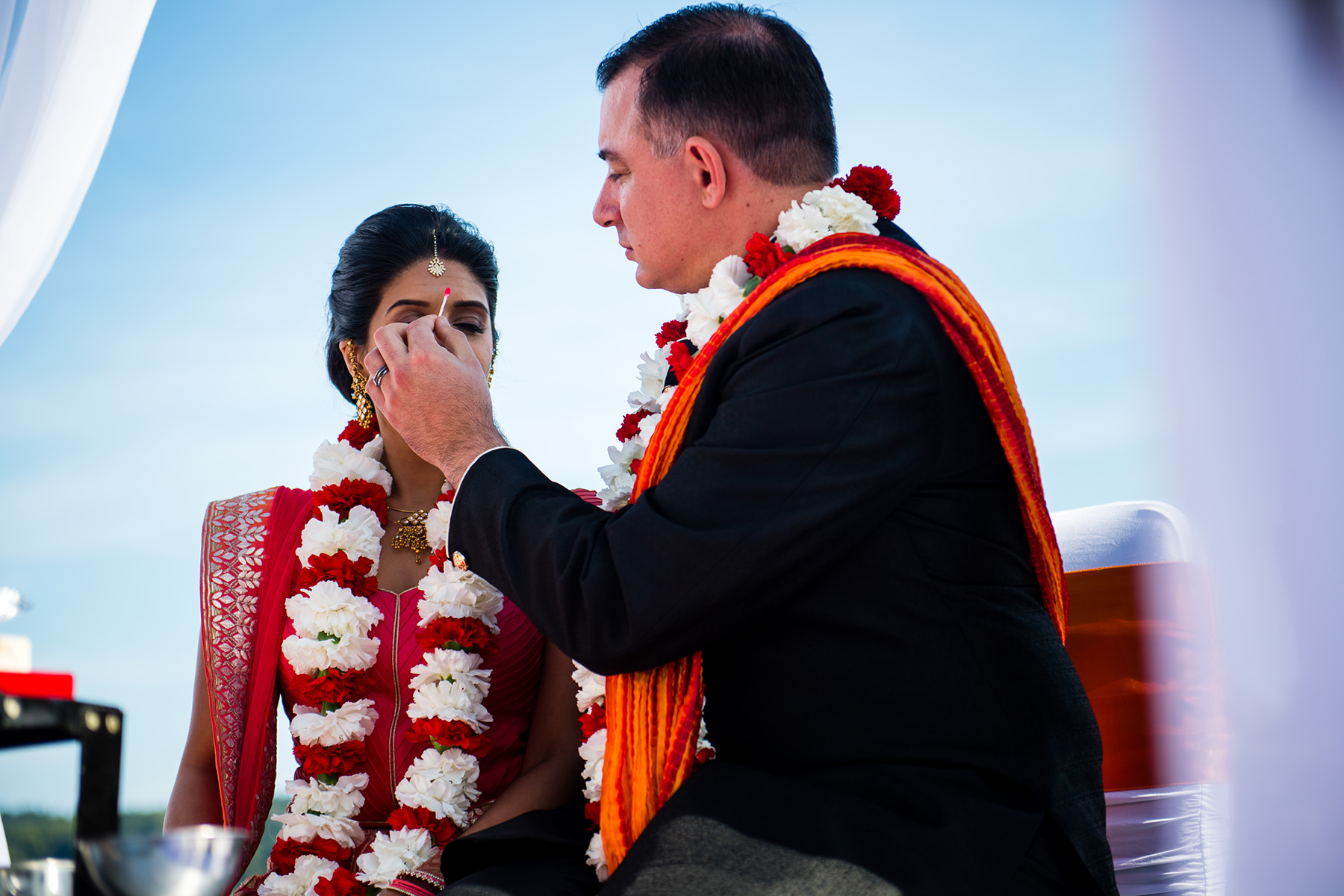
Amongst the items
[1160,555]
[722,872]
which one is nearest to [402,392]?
[722,872]

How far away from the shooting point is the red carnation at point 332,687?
2.05 meters

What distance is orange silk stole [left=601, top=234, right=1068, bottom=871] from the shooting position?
4.50 feet

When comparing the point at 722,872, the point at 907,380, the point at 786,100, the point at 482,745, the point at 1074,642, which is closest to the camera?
the point at 722,872

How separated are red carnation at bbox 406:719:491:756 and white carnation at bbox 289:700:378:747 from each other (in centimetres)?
12

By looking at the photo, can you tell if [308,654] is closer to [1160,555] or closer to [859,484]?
[859,484]

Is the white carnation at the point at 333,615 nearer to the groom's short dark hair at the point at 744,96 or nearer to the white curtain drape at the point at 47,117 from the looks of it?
the groom's short dark hair at the point at 744,96

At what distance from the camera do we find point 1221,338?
3109 millimetres

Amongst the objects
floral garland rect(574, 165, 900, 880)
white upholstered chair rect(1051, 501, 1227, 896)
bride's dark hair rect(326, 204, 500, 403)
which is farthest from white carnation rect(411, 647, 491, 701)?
white upholstered chair rect(1051, 501, 1227, 896)

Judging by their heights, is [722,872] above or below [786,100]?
below

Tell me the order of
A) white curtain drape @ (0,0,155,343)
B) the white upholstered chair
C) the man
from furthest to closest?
1. white curtain drape @ (0,0,155,343)
2. the white upholstered chair
3. the man

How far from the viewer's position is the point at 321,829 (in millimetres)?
1987

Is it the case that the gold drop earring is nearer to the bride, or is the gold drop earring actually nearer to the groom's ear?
the bride

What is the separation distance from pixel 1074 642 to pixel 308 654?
1799 millimetres

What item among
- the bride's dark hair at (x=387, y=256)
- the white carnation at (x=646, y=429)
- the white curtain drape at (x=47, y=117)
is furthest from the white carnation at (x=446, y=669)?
the white curtain drape at (x=47, y=117)
